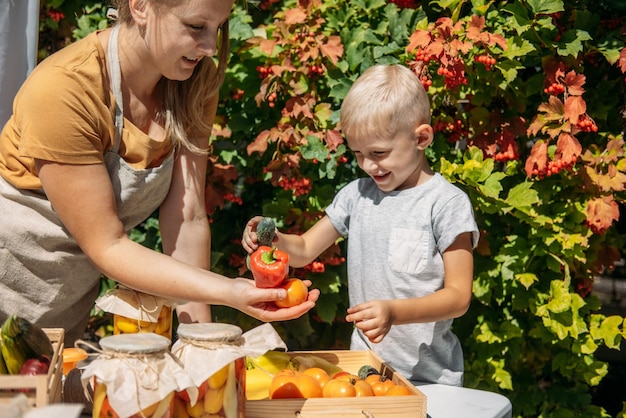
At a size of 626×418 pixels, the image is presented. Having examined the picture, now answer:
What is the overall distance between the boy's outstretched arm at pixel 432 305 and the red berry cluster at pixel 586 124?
0.73 m

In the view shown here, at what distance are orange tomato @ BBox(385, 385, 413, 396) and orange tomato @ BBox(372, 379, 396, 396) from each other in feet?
0.06

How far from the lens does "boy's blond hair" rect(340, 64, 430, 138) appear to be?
2.32 m

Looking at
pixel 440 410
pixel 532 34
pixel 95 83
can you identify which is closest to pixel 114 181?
→ pixel 95 83

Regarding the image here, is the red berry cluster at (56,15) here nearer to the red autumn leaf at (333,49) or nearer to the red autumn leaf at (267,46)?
the red autumn leaf at (267,46)

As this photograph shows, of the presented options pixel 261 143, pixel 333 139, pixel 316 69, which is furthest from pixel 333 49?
pixel 261 143

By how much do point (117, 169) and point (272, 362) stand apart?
2.15 feet

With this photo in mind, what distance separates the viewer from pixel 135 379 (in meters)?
1.48

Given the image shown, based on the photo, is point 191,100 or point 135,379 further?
point 191,100

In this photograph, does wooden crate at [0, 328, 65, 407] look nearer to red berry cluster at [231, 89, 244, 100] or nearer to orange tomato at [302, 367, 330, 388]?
orange tomato at [302, 367, 330, 388]

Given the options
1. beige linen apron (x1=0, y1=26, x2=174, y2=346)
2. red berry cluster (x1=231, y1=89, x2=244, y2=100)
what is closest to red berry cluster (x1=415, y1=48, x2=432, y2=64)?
red berry cluster (x1=231, y1=89, x2=244, y2=100)

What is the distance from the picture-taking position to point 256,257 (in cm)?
190

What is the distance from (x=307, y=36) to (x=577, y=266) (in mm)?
1331

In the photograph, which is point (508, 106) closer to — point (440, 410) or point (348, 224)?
point (348, 224)

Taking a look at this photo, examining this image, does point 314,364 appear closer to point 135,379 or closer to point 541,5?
point 135,379
